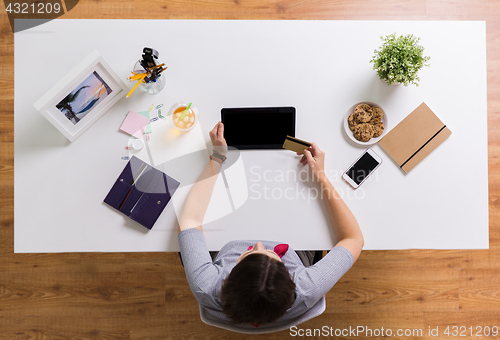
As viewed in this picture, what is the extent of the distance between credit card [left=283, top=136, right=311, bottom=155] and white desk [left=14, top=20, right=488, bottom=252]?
0.13 ft

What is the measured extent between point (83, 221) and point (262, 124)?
2.32 ft

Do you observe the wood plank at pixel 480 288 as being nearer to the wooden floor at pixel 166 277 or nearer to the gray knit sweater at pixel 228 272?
the wooden floor at pixel 166 277

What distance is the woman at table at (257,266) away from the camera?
77cm

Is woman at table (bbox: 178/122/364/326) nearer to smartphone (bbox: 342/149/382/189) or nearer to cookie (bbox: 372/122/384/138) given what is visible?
smartphone (bbox: 342/149/382/189)

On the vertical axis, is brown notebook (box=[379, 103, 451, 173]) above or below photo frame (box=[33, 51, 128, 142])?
below

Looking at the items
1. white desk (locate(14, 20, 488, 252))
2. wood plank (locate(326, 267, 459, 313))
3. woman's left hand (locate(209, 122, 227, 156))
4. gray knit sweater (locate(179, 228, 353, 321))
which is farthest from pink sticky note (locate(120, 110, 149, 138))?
wood plank (locate(326, 267, 459, 313))

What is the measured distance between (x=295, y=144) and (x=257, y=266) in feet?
1.44

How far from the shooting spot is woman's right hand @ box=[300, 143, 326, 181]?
103 cm

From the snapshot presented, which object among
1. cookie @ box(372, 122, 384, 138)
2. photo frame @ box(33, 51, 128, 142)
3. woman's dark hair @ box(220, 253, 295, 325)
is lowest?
woman's dark hair @ box(220, 253, 295, 325)

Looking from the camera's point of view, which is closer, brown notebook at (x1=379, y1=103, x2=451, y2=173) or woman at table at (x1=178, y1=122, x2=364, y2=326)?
woman at table at (x1=178, y1=122, x2=364, y2=326)

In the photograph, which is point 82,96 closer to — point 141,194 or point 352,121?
point 141,194

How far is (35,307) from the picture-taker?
1.62 metres

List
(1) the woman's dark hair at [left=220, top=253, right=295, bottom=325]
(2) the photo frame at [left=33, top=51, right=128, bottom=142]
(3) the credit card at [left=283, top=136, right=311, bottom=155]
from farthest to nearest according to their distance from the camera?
(3) the credit card at [left=283, top=136, right=311, bottom=155], (2) the photo frame at [left=33, top=51, right=128, bottom=142], (1) the woman's dark hair at [left=220, top=253, right=295, bottom=325]

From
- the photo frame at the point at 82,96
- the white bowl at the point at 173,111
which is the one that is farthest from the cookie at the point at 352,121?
the photo frame at the point at 82,96
